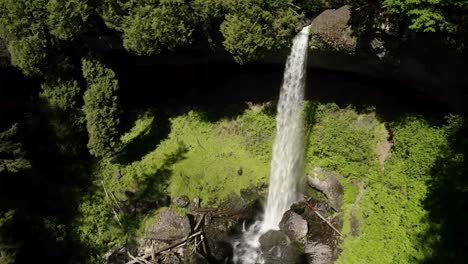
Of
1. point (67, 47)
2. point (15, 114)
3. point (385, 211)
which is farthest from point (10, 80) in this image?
point (385, 211)

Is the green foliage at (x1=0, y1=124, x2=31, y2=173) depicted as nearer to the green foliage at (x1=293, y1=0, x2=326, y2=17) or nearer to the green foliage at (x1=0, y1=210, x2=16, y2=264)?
the green foliage at (x1=0, y1=210, x2=16, y2=264)

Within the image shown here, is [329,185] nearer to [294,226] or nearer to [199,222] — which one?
[294,226]

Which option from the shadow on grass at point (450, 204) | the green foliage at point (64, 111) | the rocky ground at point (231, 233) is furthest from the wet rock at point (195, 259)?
the shadow on grass at point (450, 204)

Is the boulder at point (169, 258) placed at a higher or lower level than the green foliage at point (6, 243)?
lower

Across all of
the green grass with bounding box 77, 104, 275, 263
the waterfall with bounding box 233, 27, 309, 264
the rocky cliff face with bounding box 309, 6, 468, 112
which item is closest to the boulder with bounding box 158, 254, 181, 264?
the green grass with bounding box 77, 104, 275, 263

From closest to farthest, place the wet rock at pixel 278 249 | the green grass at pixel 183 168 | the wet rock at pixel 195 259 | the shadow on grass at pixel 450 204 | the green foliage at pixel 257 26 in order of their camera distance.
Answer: the shadow on grass at pixel 450 204 → the green foliage at pixel 257 26 → the wet rock at pixel 278 249 → the wet rock at pixel 195 259 → the green grass at pixel 183 168

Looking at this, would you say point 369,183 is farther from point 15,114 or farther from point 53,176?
point 15,114

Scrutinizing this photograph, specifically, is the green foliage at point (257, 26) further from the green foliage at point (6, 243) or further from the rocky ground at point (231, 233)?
the green foliage at point (6, 243)
